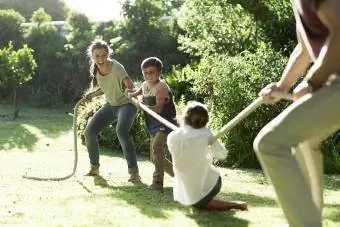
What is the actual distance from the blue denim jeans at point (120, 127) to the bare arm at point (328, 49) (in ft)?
11.4

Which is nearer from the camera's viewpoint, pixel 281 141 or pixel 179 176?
pixel 281 141

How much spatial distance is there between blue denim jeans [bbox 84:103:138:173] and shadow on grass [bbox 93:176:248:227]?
12.9 inches

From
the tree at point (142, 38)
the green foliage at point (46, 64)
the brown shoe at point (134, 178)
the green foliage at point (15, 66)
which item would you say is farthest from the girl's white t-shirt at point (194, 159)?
the green foliage at point (46, 64)

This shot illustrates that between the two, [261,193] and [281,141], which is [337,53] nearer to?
[281,141]

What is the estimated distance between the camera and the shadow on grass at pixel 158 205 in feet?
14.0

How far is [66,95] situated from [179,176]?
16.4 m

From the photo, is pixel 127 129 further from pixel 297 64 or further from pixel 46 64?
pixel 46 64

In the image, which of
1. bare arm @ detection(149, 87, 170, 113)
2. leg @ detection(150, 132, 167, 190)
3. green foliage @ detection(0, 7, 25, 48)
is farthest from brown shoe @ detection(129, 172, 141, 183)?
green foliage @ detection(0, 7, 25, 48)

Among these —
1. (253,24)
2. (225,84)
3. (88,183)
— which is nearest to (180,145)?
(88,183)

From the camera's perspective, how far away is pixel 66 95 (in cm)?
2039

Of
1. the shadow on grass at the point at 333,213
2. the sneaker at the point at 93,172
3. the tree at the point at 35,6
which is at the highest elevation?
the tree at the point at 35,6

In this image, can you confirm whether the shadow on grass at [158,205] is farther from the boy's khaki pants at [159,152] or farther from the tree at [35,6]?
the tree at [35,6]

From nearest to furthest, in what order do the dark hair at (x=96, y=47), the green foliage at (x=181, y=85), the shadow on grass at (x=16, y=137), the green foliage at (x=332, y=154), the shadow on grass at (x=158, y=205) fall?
1. the shadow on grass at (x=158, y=205)
2. the dark hair at (x=96, y=47)
3. the green foliage at (x=332, y=154)
4. the shadow on grass at (x=16, y=137)
5. the green foliage at (x=181, y=85)

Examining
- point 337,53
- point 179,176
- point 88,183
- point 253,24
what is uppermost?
point 253,24
